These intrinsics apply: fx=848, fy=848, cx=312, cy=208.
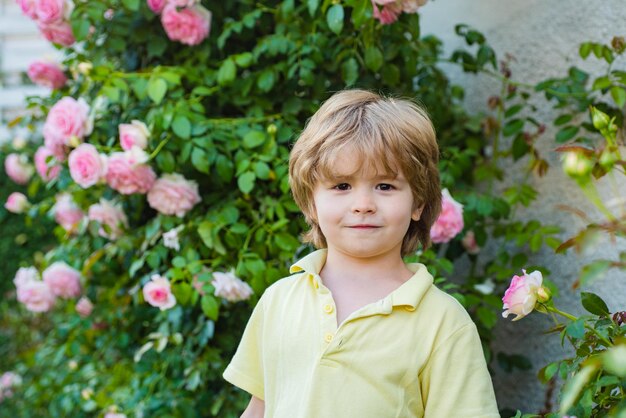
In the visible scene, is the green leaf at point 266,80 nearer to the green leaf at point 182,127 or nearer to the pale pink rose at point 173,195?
the green leaf at point 182,127

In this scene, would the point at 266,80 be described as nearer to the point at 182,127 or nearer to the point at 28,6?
the point at 182,127

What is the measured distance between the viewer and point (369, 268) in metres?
1.67

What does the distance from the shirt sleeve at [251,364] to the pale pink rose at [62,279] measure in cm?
136

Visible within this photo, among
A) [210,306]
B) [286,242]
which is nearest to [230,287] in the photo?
[210,306]

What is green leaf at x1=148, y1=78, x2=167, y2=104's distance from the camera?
103 inches

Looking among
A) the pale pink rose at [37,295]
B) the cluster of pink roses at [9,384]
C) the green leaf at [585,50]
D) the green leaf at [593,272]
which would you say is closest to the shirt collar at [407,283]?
the green leaf at [593,272]

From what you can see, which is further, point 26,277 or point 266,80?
point 26,277

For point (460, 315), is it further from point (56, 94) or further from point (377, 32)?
point (56, 94)

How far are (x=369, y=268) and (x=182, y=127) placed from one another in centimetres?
107

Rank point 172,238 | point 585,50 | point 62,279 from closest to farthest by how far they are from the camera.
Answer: point 585,50, point 172,238, point 62,279

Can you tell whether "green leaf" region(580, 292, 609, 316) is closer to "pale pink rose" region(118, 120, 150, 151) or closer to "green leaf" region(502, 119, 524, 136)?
"green leaf" region(502, 119, 524, 136)

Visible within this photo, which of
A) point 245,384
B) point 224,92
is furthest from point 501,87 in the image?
point 245,384

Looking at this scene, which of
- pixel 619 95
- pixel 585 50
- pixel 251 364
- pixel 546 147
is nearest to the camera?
pixel 251 364

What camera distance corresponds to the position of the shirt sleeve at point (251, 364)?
5.99 ft
